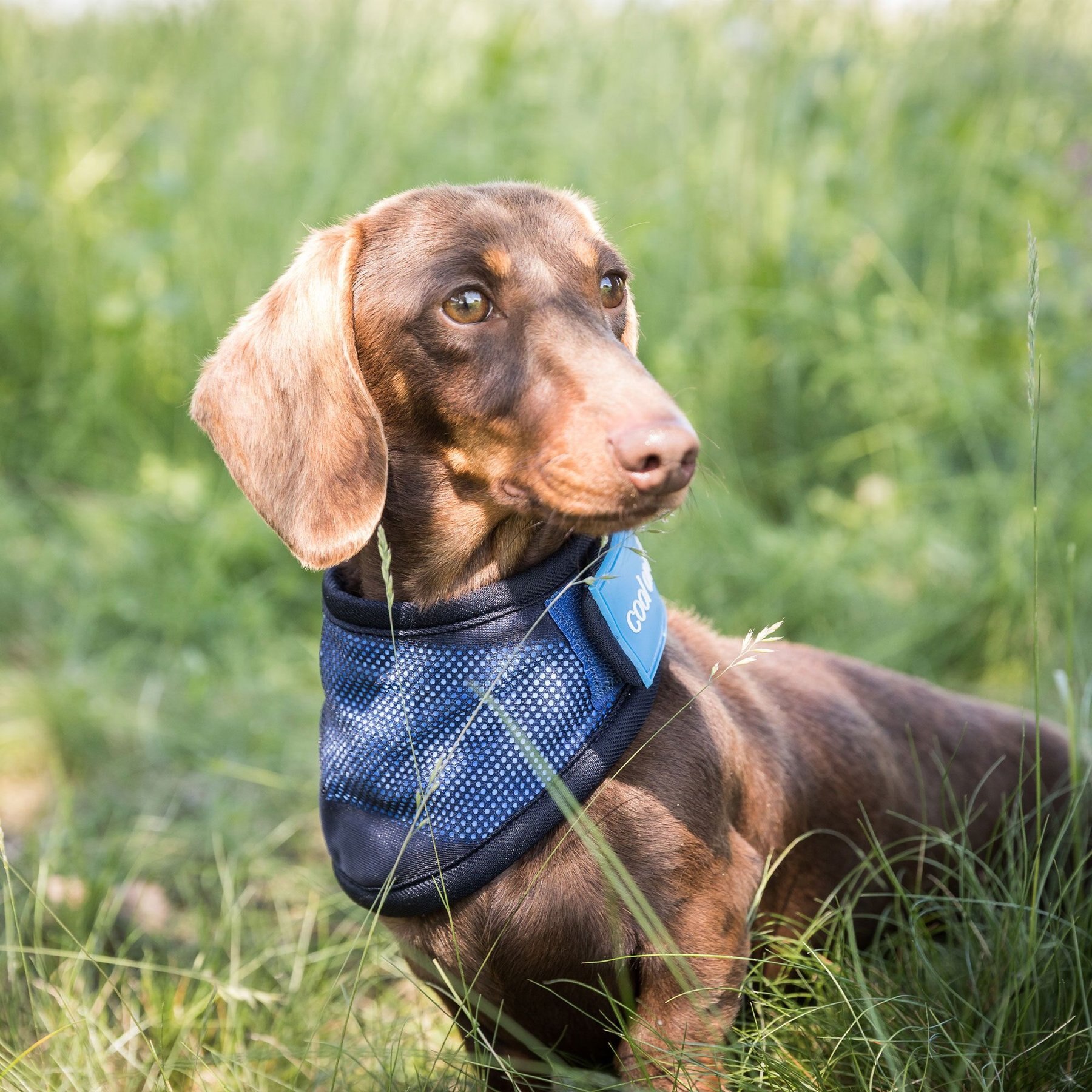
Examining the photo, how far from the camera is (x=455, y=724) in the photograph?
173 cm

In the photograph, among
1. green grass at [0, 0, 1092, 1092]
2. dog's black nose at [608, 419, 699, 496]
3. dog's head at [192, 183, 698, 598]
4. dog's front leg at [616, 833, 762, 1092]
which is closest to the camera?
dog's black nose at [608, 419, 699, 496]

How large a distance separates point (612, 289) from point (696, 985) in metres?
1.13

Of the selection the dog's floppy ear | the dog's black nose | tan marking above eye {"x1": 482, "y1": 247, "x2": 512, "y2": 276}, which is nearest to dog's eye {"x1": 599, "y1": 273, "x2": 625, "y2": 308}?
tan marking above eye {"x1": 482, "y1": 247, "x2": 512, "y2": 276}

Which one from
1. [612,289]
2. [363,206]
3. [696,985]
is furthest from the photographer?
[363,206]

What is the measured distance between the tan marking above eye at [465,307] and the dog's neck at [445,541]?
0.24 m

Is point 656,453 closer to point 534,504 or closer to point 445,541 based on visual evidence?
point 534,504

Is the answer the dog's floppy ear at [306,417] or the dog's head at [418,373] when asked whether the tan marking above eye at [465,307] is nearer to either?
the dog's head at [418,373]

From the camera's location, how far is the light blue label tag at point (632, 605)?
168 centimetres

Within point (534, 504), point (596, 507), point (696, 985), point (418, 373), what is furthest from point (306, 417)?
point (696, 985)

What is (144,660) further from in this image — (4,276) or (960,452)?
(960,452)

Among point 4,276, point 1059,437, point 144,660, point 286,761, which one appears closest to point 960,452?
point 1059,437

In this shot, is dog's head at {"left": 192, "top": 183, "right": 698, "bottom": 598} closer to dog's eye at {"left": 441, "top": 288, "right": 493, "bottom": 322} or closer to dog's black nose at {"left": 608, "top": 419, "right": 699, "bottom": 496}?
dog's eye at {"left": 441, "top": 288, "right": 493, "bottom": 322}

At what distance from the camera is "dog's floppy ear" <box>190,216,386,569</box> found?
1.76 meters

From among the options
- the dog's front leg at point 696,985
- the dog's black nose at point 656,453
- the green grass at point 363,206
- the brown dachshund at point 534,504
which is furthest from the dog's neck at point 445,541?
the green grass at point 363,206
